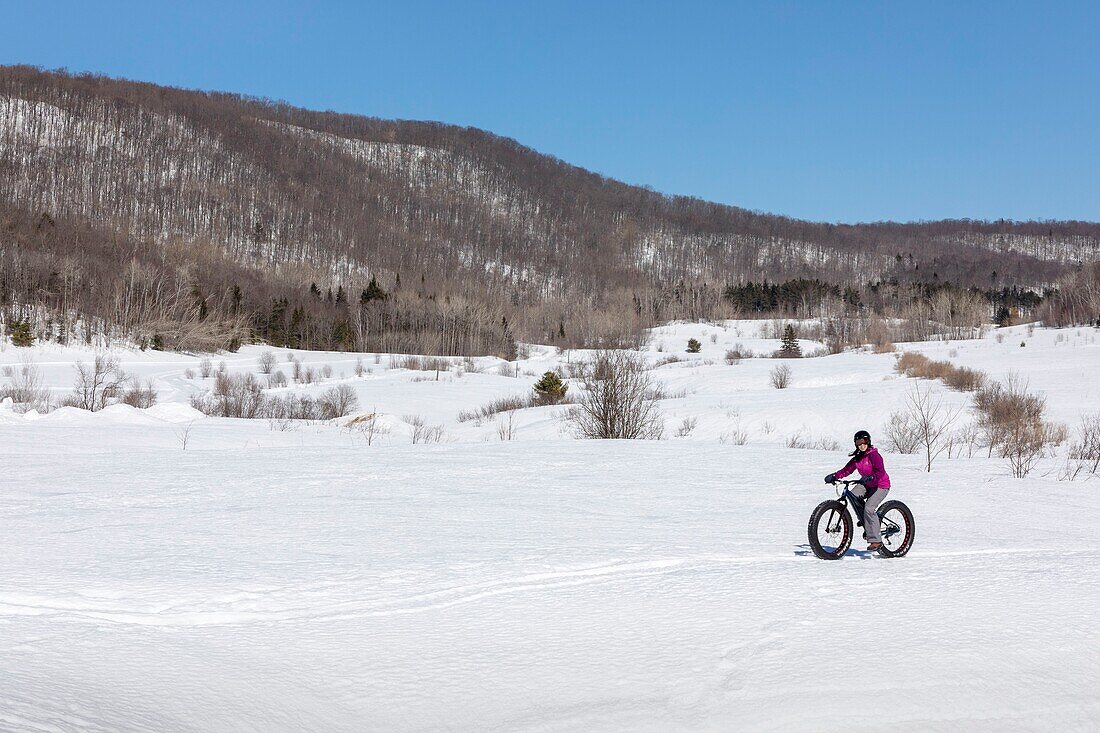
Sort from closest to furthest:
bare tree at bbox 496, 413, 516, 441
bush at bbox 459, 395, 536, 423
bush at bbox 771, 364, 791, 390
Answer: bare tree at bbox 496, 413, 516, 441, bush at bbox 459, 395, 536, 423, bush at bbox 771, 364, 791, 390

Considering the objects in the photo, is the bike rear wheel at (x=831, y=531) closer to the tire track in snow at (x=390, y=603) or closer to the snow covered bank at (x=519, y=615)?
the snow covered bank at (x=519, y=615)

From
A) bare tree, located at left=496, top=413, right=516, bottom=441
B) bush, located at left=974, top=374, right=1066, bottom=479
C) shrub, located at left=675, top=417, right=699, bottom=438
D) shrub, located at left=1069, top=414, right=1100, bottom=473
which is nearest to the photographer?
shrub, located at left=1069, top=414, right=1100, bottom=473

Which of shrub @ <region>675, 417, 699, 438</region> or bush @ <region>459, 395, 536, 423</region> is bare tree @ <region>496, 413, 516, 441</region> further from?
shrub @ <region>675, 417, 699, 438</region>

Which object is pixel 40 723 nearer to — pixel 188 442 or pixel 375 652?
pixel 375 652

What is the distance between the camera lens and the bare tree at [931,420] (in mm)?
16281

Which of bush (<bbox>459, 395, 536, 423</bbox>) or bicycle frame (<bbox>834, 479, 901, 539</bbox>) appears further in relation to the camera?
bush (<bbox>459, 395, 536, 423</bbox>)

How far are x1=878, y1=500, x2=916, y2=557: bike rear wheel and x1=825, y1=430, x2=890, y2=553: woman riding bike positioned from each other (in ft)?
0.34

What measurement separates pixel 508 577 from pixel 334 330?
259 feet

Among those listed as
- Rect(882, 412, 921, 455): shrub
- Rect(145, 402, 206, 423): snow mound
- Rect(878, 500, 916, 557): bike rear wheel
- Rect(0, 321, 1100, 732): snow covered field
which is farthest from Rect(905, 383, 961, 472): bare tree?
Rect(145, 402, 206, 423): snow mound

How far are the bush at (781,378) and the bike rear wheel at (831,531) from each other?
2530 centimetres

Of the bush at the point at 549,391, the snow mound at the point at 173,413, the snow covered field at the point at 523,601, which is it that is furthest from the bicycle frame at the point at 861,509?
the bush at the point at 549,391

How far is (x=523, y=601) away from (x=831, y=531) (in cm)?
284

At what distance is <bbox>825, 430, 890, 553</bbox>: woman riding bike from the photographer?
5934 mm

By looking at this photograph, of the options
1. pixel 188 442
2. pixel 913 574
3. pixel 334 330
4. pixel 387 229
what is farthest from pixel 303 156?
pixel 913 574
